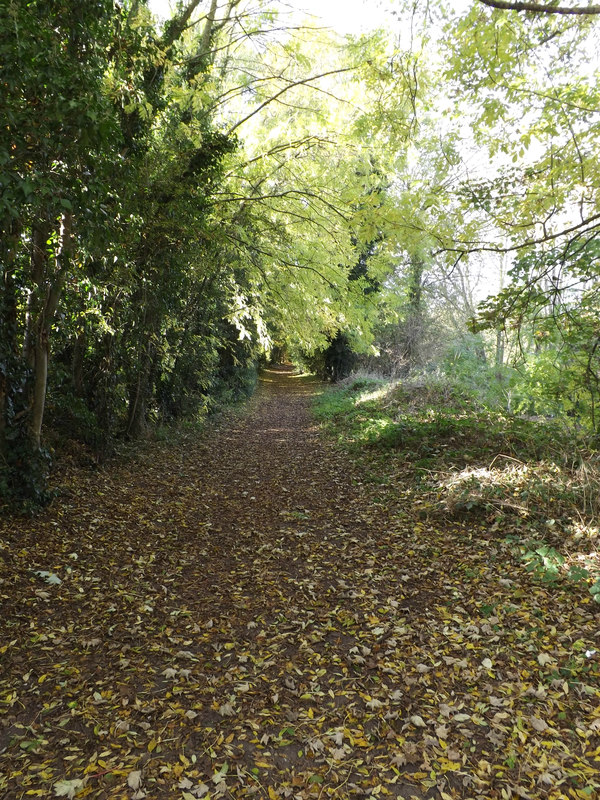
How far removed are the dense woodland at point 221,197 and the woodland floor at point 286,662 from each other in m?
1.91

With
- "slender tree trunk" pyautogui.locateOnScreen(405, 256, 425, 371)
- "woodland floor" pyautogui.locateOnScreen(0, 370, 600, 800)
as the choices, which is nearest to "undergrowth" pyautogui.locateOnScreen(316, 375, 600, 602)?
"woodland floor" pyautogui.locateOnScreen(0, 370, 600, 800)

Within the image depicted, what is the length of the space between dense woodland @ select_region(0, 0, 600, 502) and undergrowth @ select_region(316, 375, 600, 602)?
0.66m

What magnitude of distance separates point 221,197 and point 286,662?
8.48m

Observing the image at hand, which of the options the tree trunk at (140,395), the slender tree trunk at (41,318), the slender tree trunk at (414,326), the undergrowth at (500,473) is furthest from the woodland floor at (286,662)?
the slender tree trunk at (414,326)

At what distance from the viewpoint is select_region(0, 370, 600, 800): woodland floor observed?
2.58 metres

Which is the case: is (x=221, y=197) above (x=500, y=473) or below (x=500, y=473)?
above

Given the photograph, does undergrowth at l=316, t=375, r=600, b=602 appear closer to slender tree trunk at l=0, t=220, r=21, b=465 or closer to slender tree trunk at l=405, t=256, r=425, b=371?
slender tree trunk at l=0, t=220, r=21, b=465

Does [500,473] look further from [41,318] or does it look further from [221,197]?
[221,197]

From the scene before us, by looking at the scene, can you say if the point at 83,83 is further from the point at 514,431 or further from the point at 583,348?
the point at 514,431

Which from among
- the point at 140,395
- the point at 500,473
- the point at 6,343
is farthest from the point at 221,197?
the point at 500,473

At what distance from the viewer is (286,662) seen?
352 cm

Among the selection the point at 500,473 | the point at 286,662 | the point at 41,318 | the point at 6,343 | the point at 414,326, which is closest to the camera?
the point at 286,662

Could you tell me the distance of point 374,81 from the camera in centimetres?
615

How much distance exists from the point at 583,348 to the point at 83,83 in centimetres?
602
